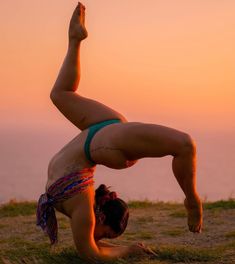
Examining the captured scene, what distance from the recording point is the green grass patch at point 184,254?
4.22 meters

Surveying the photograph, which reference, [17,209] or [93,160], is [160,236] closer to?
[93,160]

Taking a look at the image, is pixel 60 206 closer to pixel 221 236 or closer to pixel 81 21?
pixel 81 21

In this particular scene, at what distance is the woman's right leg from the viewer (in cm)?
421

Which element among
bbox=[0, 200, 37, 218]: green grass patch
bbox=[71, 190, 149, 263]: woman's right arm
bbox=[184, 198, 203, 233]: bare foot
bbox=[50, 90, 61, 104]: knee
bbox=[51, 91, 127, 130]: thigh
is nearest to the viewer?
bbox=[184, 198, 203, 233]: bare foot

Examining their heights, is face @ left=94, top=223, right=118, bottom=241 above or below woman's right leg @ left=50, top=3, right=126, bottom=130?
below

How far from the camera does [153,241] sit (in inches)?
223

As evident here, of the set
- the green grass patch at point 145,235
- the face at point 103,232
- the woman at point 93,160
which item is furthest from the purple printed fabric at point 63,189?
the green grass patch at point 145,235

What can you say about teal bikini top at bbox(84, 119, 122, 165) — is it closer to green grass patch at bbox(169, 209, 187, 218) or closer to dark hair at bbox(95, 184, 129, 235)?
dark hair at bbox(95, 184, 129, 235)

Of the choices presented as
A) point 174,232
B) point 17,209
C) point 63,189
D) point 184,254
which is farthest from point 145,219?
point 63,189

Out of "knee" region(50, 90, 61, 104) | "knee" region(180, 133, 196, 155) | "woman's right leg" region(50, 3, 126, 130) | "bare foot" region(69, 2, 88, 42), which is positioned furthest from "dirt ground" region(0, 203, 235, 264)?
"bare foot" region(69, 2, 88, 42)

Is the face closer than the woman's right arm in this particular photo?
No

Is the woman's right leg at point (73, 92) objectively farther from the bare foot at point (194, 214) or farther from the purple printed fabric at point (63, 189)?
the bare foot at point (194, 214)

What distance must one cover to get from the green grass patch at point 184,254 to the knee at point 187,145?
1.04 meters

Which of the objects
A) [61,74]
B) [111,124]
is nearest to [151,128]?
[111,124]
